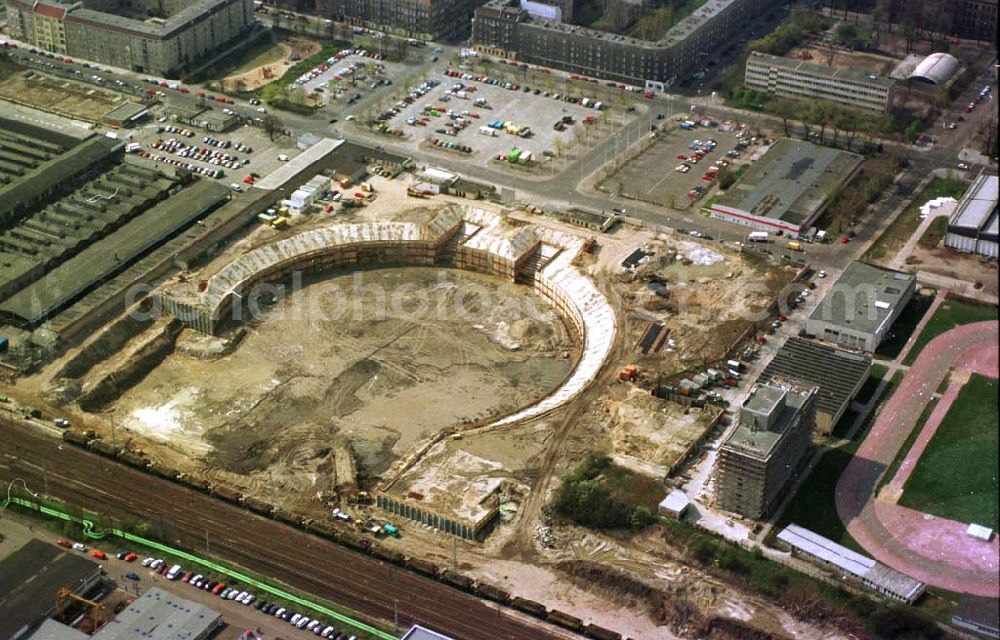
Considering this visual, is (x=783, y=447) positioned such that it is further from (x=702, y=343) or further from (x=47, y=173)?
(x=47, y=173)

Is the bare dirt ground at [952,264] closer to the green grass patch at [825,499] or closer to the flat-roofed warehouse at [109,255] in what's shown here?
the green grass patch at [825,499]

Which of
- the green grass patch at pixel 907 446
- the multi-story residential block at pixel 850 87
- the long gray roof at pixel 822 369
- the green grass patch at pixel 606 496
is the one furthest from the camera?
the multi-story residential block at pixel 850 87

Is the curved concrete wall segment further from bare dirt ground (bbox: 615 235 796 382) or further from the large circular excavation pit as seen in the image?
bare dirt ground (bbox: 615 235 796 382)

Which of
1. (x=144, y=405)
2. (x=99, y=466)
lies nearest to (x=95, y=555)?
(x=99, y=466)

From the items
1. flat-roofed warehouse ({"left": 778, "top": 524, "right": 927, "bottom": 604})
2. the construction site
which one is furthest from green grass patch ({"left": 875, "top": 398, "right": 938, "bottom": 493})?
the construction site

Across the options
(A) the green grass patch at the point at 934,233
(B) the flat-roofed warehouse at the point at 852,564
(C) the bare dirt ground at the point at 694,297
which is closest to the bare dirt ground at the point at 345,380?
(C) the bare dirt ground at the point at 694,297
